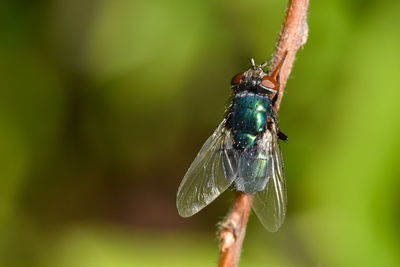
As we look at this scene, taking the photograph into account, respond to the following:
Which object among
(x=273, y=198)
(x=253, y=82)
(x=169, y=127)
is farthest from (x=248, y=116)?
(x=169, y=127)

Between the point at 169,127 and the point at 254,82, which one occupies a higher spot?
the point at 254,82

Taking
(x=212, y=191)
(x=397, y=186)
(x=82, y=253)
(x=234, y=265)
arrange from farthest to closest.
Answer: (x=82, y=253), (x=397, y=186), (x=212, y=191), (x=234, y=265)

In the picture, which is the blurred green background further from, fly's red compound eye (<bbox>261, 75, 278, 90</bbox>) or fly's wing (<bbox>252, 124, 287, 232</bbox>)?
fly's red compound eye (<bbox>261, 75, 278, 90</bbox>)

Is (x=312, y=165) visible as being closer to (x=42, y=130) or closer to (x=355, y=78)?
(x=355, y=78)

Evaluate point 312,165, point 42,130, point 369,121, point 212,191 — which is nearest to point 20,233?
point 42,130

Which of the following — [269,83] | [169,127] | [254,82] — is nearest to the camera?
[269,83]

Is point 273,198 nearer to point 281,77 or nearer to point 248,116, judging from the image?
point 248,116
